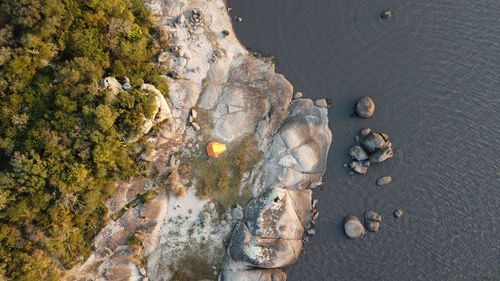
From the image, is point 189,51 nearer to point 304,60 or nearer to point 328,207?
point 304,60

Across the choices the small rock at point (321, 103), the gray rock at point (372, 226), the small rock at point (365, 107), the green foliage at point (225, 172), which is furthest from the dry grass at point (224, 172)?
the gray rock at point (372, 226)

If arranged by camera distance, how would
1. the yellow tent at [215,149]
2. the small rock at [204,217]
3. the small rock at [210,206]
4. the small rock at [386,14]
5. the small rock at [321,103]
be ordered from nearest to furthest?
the small rock at [204,217] → the small rock at [210,206] → the yellow tent at [215,149] → the small rock at [321,103] → the small rock at [386,14]

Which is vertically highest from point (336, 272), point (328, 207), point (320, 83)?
point (320, 83)

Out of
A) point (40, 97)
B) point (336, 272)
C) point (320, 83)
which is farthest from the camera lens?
point (320, 83)

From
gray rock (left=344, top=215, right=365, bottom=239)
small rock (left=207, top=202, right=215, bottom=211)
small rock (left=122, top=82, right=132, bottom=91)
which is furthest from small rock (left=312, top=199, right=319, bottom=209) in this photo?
small rock (left=122, top=82, right=132, bottom=91)

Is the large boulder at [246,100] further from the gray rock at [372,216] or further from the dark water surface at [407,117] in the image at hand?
the gray rock at [372,216]

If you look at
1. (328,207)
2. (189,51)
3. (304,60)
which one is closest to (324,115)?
(304,60)
